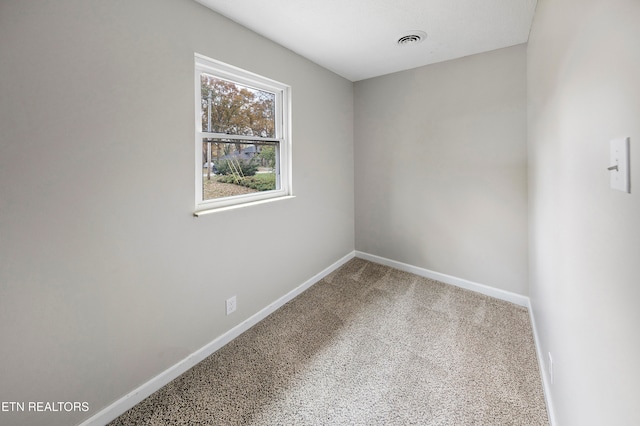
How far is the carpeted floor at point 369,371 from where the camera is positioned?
4.98 feet

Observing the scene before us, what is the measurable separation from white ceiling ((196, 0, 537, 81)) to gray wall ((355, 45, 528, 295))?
12.9 inches

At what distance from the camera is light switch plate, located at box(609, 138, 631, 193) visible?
646 millimetres

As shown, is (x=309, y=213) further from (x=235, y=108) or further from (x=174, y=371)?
(x=174, y=371)

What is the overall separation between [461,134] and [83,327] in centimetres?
327

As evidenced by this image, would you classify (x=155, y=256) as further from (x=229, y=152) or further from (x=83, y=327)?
(x=229, y=152)

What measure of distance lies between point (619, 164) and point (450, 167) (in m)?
2.35

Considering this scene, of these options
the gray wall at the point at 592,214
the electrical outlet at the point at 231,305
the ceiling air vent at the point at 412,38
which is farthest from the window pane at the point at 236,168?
the gray wall at the point at 592,214

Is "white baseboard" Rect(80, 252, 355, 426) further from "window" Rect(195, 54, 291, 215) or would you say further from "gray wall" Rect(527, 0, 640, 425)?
"gray wall" Rect(527, 0, 640, 425)

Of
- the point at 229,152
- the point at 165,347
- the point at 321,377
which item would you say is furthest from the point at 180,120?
the point at 321,377

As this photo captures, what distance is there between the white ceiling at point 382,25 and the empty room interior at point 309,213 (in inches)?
0.9

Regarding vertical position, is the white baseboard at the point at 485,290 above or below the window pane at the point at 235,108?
below

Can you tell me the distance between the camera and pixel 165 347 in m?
1.74

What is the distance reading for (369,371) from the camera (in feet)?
6.02

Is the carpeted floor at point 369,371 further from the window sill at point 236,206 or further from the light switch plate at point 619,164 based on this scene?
the light switch plate at point 619,164
